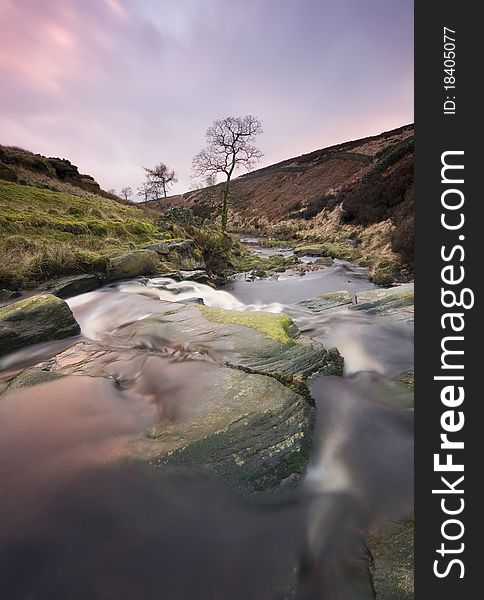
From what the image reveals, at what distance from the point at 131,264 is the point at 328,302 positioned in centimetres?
581

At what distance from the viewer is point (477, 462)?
1493 millimetres

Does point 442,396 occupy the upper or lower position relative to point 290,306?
upper

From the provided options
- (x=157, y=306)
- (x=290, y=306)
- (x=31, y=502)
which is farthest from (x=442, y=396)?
(x=290, y=306)

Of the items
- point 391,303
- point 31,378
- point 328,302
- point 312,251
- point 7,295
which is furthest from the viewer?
point 312,251

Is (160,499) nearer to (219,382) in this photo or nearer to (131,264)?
(219,382)

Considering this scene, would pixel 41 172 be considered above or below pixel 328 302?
above

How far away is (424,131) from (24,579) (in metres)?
3.44

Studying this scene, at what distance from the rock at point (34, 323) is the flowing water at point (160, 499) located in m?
1.46

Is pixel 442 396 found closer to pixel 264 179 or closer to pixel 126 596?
pixel 126 596

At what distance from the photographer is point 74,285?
24.3ft

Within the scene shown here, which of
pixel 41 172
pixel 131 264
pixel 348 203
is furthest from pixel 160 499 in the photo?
pixel 41 172

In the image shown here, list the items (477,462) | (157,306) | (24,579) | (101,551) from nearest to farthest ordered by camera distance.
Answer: (477,462)
(24,579)
(101,551)
(157,306)

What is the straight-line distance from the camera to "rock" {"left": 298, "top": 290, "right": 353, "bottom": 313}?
24.8ft

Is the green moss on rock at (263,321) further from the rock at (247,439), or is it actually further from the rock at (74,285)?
the rock at (74,285)
